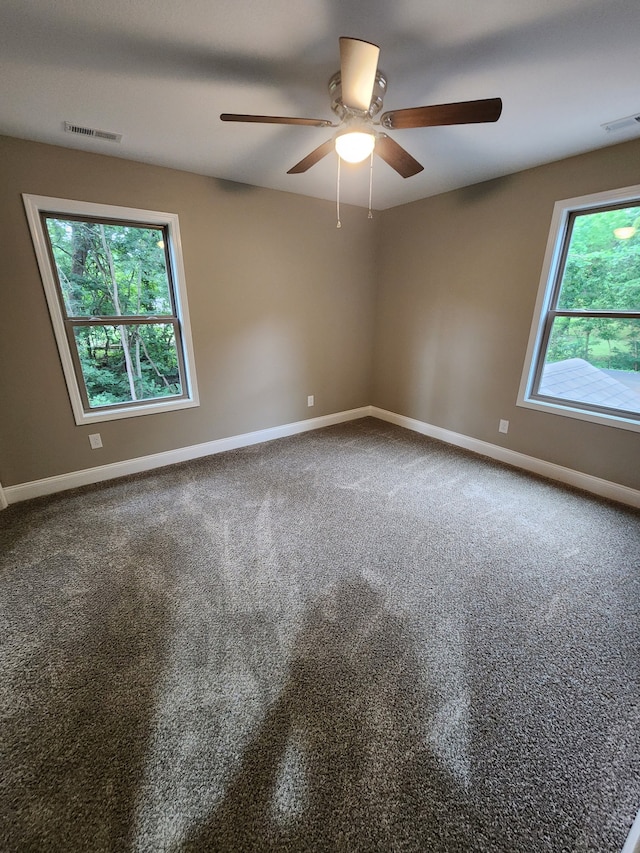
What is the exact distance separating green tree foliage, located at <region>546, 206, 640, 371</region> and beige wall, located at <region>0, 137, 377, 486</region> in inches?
81.5

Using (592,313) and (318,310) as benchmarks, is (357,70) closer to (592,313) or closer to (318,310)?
(592,313)

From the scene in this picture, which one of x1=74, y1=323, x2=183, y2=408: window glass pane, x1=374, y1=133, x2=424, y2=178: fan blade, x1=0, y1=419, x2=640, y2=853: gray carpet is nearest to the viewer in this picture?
x1=0, y1=419, x2=640, y2=853: gray carpet

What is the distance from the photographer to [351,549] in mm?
2148

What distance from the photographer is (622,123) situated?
A: 2025 mm

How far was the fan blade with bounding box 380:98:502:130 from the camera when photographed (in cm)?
134

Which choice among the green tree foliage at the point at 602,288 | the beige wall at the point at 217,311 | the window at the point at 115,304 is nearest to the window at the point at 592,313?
the green tree foliage at the point at 602,288

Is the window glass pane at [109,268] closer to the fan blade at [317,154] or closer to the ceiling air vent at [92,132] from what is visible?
the ceiling air vent at [92,132]

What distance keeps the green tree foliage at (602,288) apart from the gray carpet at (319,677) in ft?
3.99

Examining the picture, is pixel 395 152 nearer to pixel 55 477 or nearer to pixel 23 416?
pixel 23 416

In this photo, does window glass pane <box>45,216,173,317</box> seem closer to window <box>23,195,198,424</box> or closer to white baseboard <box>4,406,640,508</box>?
window <box>23,195,198,424</box>

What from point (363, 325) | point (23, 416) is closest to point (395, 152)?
point (363, 325)

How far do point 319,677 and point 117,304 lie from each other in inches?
116

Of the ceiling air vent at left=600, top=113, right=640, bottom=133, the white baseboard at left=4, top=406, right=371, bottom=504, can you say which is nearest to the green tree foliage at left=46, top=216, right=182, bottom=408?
the white baseboard at left=4, top=406, right=371, bottom=504

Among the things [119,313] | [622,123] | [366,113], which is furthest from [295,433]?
[622,123]
